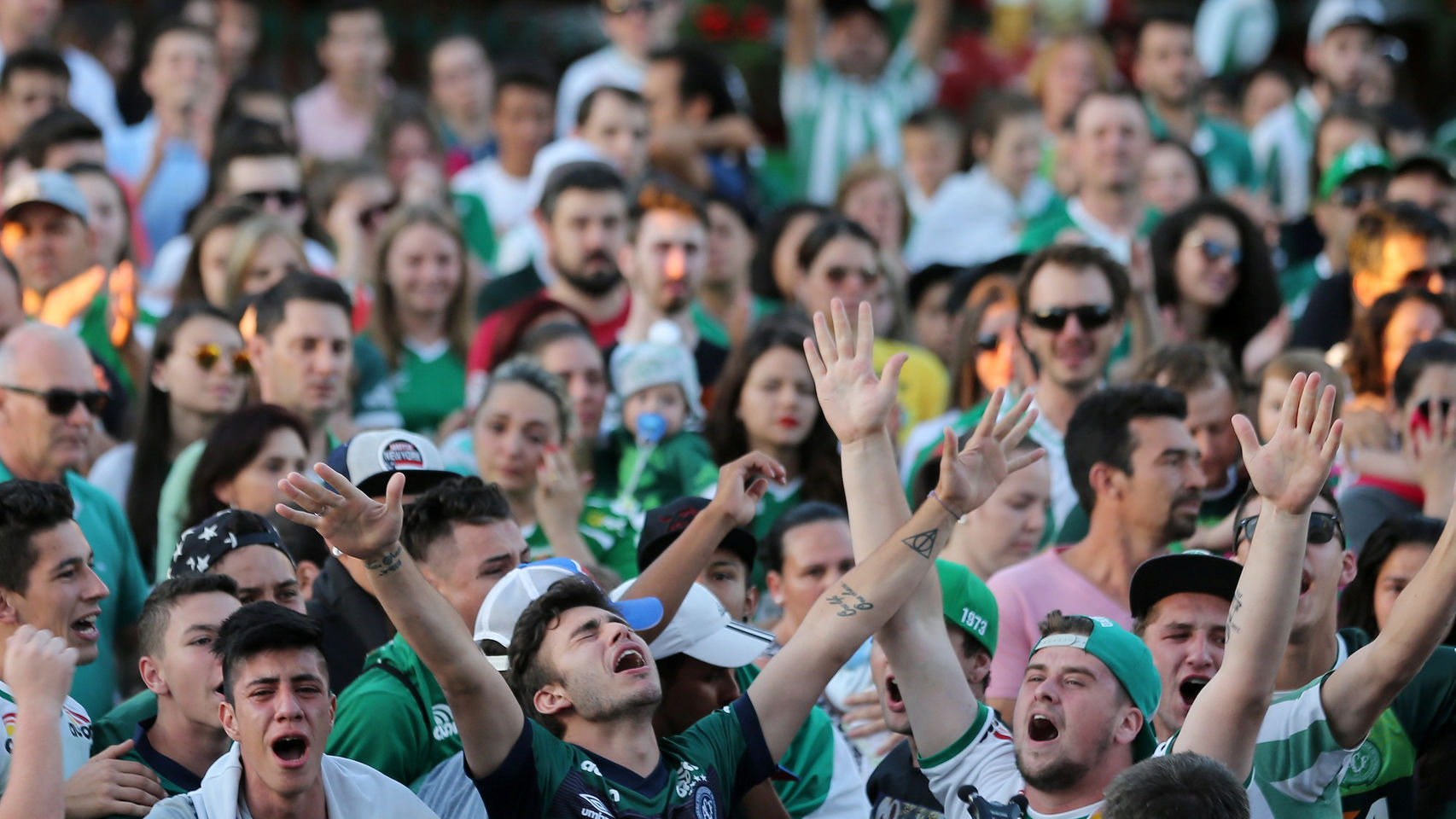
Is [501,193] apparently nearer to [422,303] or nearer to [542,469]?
[422,303]

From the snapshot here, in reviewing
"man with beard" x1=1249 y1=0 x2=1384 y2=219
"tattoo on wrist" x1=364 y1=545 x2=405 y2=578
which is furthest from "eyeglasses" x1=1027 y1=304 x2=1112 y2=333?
"man with beard" x1=1249 y1=0 x2=1384 y2=219

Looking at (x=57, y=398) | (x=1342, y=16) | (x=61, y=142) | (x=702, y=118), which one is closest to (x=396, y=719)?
(x=57, y=398)

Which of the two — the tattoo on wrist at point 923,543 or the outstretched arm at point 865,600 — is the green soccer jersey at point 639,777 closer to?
the outstretched arm at point 865,600

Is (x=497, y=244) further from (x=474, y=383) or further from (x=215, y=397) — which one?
(x=215, y=397)

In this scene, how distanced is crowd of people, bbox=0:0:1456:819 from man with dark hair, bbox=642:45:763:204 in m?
0.03

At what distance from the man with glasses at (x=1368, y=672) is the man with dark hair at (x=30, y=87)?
7299 mm

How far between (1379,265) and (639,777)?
5.08 metres

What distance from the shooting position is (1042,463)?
21.5ft

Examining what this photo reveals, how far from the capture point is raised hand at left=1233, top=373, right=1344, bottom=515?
4.23 m

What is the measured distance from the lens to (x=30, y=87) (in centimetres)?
1012

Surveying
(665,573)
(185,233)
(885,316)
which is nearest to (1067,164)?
(885,316)

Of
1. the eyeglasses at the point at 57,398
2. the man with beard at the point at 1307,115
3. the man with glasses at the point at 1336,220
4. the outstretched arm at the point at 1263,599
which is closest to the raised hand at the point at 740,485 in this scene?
the outstretched arm at the point at 1263,599

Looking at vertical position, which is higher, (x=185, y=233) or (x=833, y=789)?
(x=185, y=233)

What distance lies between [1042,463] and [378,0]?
407 inches
